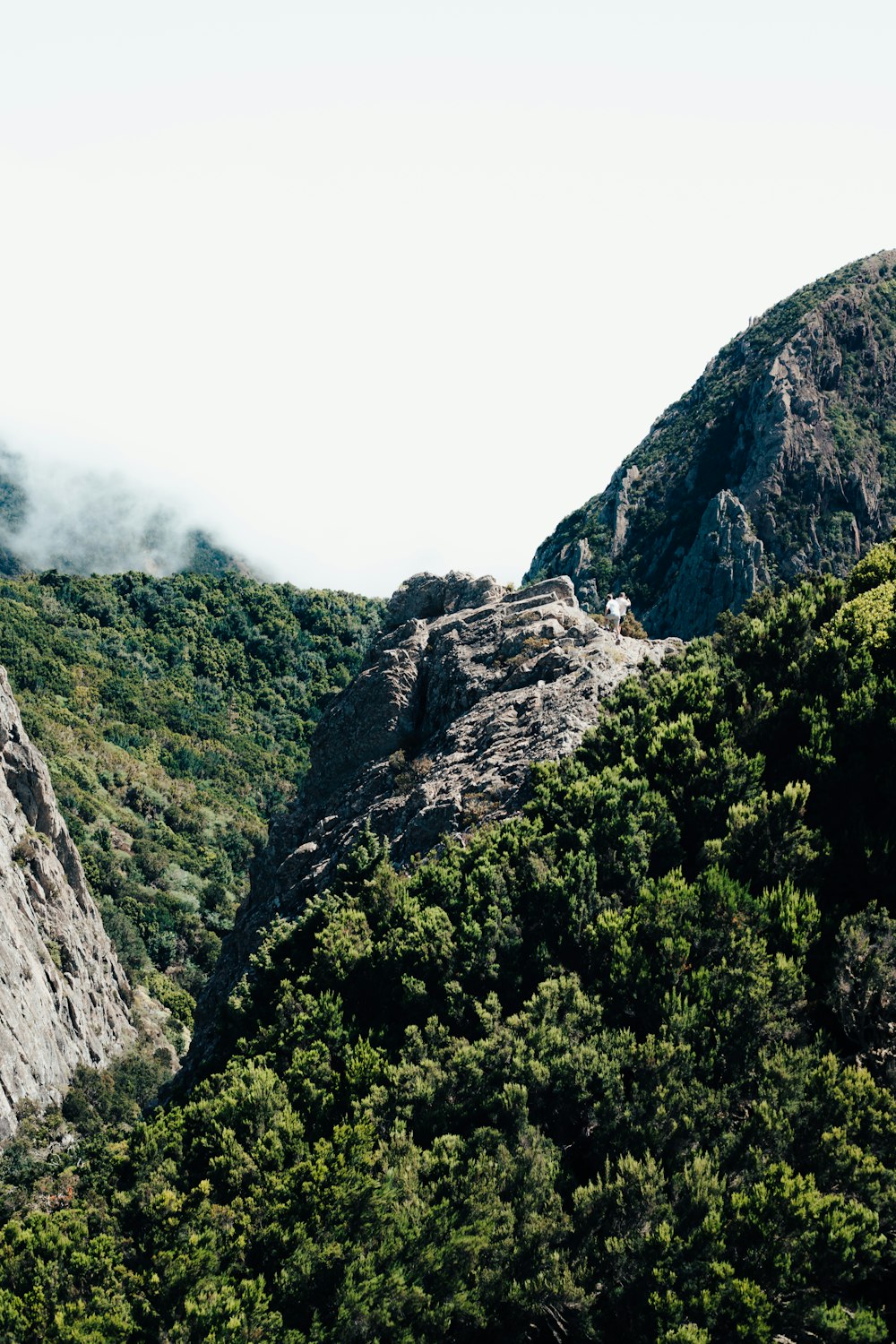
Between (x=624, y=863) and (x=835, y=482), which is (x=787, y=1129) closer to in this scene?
(x=624, y=863)

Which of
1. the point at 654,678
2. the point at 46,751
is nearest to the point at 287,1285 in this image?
the point at 654,678

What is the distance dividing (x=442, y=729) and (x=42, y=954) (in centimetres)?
4281

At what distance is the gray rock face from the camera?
63375mm

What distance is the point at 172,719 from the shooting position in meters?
144

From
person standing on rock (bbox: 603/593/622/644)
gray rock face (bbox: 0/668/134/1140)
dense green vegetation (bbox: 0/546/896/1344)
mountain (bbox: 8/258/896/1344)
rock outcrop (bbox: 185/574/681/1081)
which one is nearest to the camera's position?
dense green vegetation (bbox: 0/546/896/1344)

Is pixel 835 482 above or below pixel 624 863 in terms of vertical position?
above

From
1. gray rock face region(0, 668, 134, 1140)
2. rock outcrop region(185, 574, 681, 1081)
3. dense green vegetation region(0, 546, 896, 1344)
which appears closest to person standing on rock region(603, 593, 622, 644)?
rock outcrop region(185, 574, 681, 1081)

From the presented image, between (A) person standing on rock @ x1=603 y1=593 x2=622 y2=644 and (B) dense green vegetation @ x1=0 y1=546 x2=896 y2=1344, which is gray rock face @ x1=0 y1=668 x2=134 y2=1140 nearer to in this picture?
(B) dense green vegetation @ x1=0 y1=546 x2=896 y2=1344

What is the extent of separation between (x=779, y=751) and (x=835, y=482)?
10465 cm

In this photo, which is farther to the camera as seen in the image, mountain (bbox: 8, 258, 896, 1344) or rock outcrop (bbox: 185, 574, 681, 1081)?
rock outcrop (bbox: 185, 574, 681, 1081)

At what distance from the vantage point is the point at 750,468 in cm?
13138

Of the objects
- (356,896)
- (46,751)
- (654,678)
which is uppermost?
(46,751)

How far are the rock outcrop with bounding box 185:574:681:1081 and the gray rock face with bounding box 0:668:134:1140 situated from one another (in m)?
25.5

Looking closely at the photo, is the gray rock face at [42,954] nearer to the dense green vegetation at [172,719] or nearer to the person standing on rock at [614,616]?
the dense green vegetation at [172,719]
